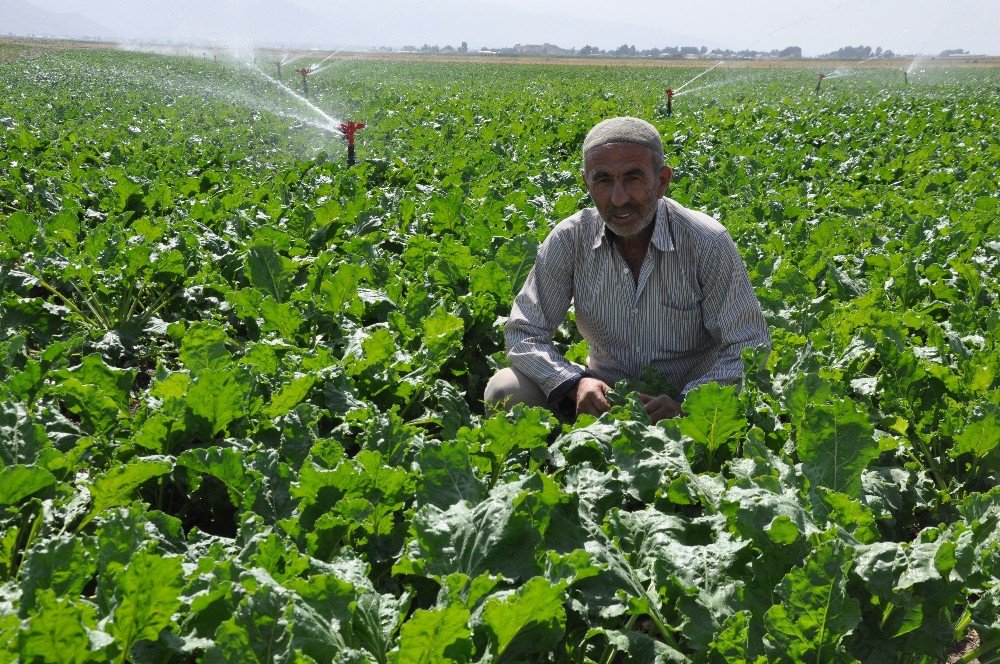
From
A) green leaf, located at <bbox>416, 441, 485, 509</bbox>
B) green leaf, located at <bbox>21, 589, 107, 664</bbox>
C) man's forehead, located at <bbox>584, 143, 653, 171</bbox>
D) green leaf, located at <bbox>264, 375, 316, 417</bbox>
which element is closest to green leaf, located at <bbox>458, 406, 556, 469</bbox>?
green leaf, located at <bbox>416, 441, 485, 509</bbox>

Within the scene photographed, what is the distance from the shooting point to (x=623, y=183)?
3.40m

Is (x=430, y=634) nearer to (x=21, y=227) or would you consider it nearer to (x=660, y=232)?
(x=660, y=232)

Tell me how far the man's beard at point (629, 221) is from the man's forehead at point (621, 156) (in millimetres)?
162

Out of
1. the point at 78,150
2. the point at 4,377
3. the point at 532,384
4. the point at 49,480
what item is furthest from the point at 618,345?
the point at 78,150

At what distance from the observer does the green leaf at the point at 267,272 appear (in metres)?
4.59

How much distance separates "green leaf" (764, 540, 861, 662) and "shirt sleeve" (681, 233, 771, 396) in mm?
1647

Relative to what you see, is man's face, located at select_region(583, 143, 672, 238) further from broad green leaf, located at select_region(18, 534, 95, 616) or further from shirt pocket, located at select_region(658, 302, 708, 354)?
broad green leaf, located at select_region(18, 534, 95, 616)

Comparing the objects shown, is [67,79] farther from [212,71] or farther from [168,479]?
[168,479]

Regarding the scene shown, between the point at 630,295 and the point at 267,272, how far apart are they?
2085 mm

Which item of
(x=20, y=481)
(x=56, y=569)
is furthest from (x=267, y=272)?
(x=56, y=569)

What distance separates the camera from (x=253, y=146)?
14.2 meters

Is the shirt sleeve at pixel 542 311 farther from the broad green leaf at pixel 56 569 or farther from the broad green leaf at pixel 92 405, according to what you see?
the broad green leaf at pixel 56 569

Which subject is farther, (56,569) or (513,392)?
(513,392)

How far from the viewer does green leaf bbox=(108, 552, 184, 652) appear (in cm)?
182
